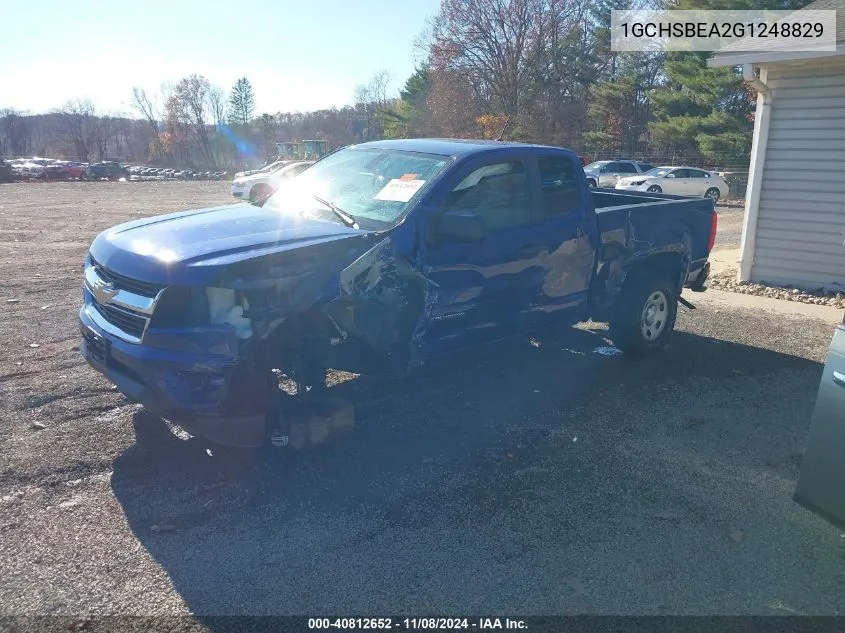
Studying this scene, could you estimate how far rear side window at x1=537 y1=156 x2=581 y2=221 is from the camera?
539 cm

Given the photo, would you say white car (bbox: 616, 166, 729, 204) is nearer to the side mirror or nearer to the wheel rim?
the wheel rim

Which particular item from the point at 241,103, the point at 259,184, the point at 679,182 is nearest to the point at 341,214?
the point at 259,184

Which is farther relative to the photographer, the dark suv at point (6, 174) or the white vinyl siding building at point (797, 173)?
the dark suv at point (6, 174)

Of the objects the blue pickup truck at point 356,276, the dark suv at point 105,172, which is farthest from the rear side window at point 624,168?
the dark suv at point 105,172

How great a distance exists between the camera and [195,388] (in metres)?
3.73

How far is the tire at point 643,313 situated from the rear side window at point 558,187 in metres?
1.16

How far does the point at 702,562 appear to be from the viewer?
3342mm

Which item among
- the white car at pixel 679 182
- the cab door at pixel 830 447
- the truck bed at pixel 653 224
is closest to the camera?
the cab door at pixel 830 447

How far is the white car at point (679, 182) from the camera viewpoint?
1006 inches

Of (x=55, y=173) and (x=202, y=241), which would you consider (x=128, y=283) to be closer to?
(x=202, y=241)

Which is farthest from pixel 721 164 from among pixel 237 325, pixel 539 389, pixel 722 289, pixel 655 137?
pixel 237 325

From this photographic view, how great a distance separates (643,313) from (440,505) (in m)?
3.40

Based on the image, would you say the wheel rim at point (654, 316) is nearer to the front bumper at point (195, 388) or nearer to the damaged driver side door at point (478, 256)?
the damaged driver side door at point (478, 256)

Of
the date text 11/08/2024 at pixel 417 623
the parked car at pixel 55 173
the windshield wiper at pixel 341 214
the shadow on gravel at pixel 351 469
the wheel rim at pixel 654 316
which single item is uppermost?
the windshield wiper at pixel 341 214
